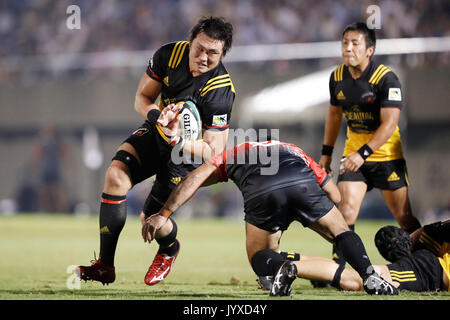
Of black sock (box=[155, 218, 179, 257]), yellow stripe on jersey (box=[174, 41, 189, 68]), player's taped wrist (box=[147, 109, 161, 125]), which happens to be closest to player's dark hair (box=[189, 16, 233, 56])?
yellow stripe on jersey (box=[174, 41, 189, 68])

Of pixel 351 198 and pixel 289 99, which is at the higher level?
pixel 289 99

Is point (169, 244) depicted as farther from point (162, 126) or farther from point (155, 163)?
Result: point (162, 126)

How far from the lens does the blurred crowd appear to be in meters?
17.7

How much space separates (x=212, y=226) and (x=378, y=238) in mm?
9242

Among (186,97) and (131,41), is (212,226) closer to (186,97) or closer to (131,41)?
(131,41)

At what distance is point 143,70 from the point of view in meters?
17.6

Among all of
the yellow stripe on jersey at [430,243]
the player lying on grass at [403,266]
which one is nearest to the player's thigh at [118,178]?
the player lying on grass at [403,266]

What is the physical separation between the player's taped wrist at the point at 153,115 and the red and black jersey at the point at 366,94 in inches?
84.5

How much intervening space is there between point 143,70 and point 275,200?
12686 mm

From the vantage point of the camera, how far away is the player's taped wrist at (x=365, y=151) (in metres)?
6.87

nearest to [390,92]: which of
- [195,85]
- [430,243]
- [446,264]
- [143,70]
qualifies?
[430,243]

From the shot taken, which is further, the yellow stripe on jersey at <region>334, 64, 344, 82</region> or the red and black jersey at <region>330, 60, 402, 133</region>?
the yellow stripe on jersey at <region>334, 64, 344, 82</region>

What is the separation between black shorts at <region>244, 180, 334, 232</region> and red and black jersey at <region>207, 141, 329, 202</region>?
1.7 inches
